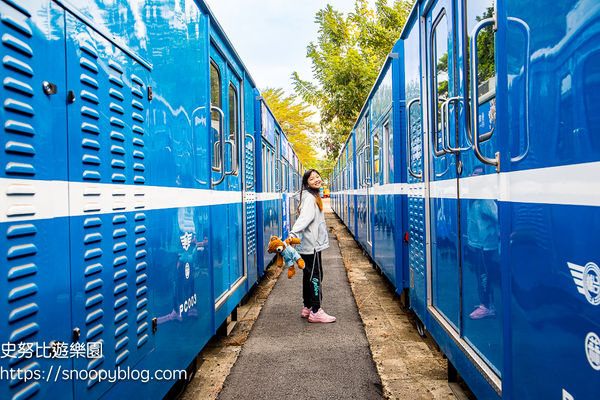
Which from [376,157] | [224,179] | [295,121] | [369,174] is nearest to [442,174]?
[224,179]

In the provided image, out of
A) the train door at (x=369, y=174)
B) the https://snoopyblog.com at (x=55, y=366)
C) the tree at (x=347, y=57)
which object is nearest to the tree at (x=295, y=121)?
the tree at (x=347, y=57)

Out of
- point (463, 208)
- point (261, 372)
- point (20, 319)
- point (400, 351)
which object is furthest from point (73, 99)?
point (400, 351)

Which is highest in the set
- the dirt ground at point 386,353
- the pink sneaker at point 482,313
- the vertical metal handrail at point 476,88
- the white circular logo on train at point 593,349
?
the vertical metal handrail at point 476,88

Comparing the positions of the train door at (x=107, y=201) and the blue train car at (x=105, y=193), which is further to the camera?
the train door at (x=107, y=201)

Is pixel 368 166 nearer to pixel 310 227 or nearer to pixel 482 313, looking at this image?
pixel 310 227

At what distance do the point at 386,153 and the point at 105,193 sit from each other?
14.0ft

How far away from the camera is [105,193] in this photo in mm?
1756

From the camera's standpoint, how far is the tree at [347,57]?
15734 millimetres

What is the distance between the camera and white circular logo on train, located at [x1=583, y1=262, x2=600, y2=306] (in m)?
1.20

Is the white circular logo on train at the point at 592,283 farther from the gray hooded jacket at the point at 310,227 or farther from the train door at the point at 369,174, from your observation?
the train door at the point at 369,174

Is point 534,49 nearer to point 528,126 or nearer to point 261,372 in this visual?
point 528,126

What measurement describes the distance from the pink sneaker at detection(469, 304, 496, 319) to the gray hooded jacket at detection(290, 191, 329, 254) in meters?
2.15

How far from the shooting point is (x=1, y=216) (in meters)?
1.15

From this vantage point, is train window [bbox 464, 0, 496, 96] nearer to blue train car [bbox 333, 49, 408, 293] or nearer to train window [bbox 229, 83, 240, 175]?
blue train car [bbox 333, 49, 408, 293]
